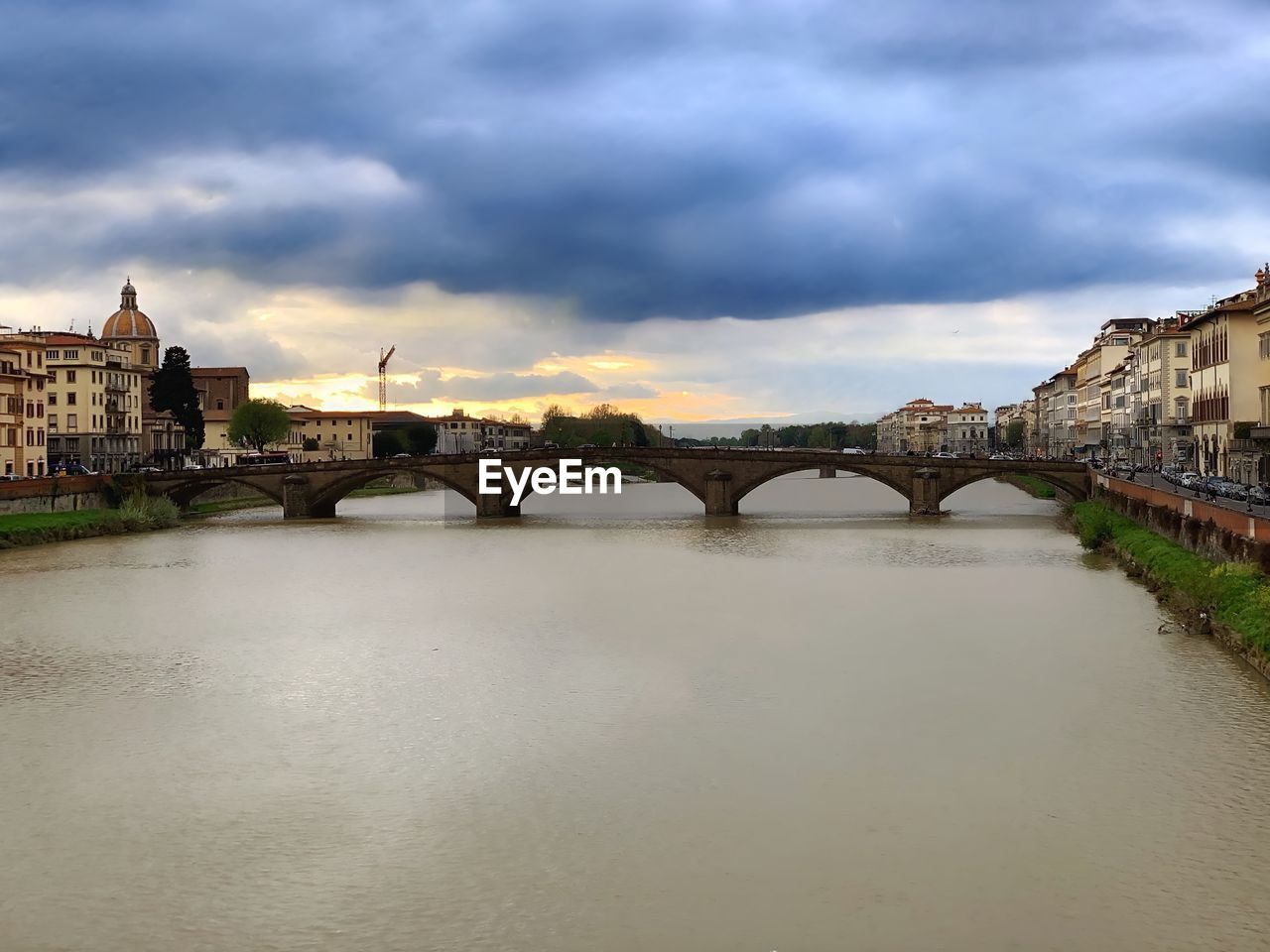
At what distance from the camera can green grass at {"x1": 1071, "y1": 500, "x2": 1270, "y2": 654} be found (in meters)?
17.2

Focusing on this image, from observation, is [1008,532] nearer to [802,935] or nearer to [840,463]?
[840,463]

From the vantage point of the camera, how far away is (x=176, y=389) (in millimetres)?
70125

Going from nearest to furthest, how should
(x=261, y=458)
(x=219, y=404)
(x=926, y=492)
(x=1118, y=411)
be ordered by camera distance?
(x=926, y=492), (x=1118, y=411), (x=261, y=458), (x=219, y=404)

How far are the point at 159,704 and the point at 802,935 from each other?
34.0ft

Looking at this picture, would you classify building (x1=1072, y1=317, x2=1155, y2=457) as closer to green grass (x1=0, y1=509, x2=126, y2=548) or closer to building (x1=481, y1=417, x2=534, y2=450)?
green grass (x1=0, y1=509, x2=126, y2=548)

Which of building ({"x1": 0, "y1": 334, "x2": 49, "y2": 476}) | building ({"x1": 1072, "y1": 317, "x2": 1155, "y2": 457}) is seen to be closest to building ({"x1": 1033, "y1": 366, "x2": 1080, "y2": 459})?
building ({"x1": 1072, "y1": 317, "x2": 1155, "y2": 457})

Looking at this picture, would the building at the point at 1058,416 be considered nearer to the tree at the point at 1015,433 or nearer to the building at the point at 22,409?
the tree at the point at 1015,433

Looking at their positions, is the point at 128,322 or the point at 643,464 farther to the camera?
the point at 128,322

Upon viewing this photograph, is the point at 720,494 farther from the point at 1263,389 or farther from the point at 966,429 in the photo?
the point at 966,429

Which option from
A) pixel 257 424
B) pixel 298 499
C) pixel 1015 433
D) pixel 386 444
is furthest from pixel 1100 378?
pixel 1015 433

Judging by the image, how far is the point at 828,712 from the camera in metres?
15.5

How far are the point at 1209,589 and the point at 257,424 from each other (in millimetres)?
68301

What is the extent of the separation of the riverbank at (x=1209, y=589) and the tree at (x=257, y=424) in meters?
60.9

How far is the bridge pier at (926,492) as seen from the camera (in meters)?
47.0
